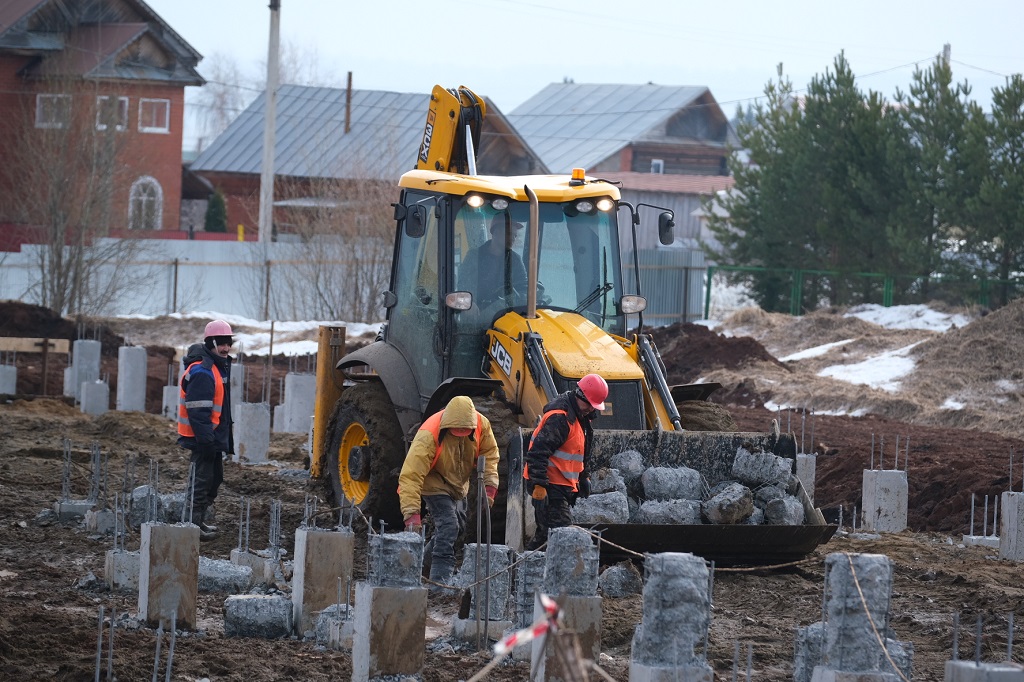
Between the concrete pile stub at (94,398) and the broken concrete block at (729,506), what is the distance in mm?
10498

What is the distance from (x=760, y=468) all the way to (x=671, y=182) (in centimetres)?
4529

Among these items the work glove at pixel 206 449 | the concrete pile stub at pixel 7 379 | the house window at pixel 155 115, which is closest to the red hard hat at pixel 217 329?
the work glove at pixel 206 449

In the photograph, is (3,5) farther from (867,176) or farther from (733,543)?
(733,543)

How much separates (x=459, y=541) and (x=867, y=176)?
2114 cm

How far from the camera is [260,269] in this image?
31.4 metres

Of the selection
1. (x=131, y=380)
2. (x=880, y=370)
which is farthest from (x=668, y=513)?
(x=880, y=370)

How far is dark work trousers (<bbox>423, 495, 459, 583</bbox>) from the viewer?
8.84 meters

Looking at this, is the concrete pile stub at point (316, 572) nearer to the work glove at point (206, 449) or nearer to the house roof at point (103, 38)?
the work glove at point (206, 449)

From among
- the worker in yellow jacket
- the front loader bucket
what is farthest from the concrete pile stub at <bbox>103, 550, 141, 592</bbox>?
the front loader bucket

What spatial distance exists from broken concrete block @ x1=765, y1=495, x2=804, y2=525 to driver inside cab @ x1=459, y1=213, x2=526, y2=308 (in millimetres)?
2414

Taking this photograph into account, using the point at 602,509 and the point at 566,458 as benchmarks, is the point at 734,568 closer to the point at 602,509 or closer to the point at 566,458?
the point at 602,509

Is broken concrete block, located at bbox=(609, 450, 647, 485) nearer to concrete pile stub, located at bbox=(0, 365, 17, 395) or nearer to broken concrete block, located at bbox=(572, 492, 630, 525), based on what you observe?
broken concrete block, located at bbox=(572, 492, 630, 525)

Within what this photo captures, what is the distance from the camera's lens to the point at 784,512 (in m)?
9.45

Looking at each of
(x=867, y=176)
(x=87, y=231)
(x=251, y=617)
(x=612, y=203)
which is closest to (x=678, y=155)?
(x=867, y=176)
